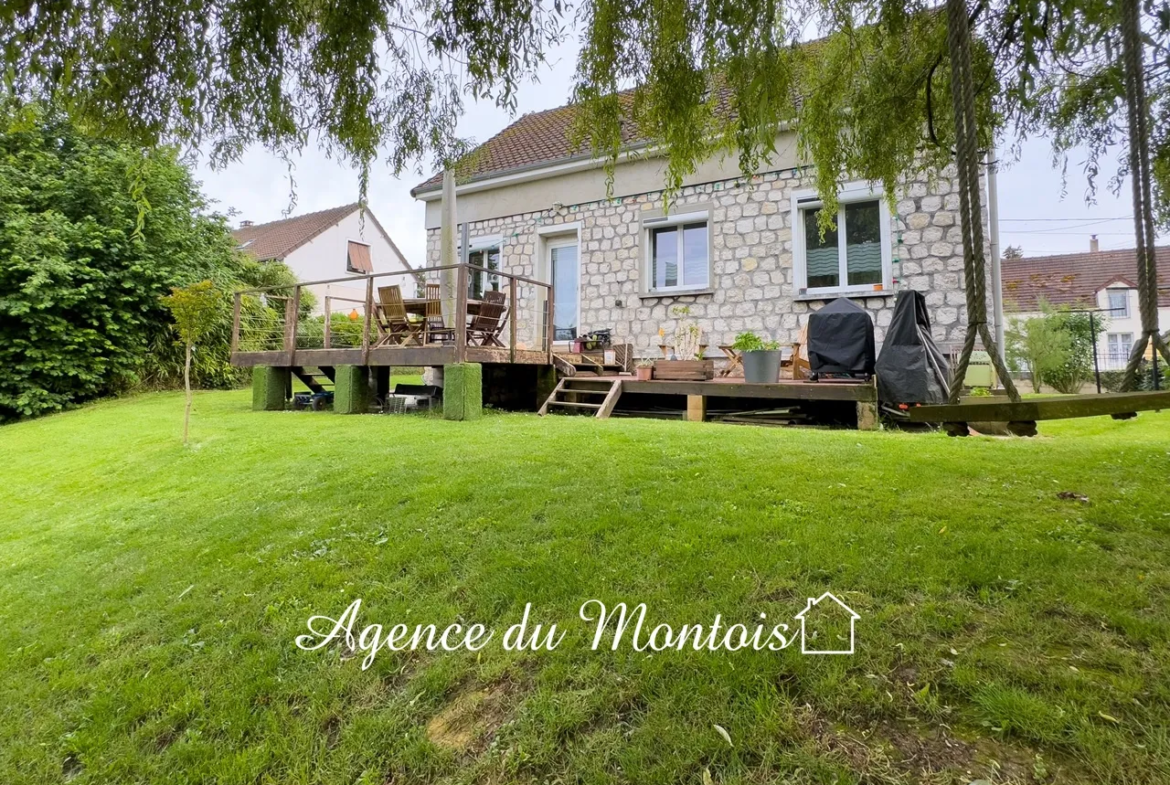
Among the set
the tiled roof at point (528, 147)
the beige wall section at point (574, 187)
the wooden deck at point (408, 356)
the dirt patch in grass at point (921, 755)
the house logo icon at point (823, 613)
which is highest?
the tiled roof at point (528, 147)

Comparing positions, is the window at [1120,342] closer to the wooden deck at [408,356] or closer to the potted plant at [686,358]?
the potted plant at [686,358]

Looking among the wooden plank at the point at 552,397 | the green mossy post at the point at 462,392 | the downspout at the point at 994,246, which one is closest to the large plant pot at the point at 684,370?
the wooden plank at the point at 552,397

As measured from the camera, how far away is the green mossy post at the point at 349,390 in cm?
865

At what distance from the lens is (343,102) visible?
2.93 meters

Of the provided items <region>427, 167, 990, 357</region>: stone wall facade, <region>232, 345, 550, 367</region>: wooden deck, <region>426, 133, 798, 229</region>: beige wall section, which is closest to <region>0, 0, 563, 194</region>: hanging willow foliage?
<region>232, 345, 550, 367</region>: wooden deck

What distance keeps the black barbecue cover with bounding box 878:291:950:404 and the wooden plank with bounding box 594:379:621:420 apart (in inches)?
128

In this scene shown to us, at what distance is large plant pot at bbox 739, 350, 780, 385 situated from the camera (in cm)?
697

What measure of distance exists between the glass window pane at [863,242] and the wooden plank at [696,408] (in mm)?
3100

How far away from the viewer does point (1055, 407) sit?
5.94 ft

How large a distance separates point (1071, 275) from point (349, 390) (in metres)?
28.6

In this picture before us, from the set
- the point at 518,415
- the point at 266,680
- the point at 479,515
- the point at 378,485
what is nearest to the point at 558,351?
the point at 518,415

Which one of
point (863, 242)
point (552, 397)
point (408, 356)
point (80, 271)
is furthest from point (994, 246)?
point (80, 271)

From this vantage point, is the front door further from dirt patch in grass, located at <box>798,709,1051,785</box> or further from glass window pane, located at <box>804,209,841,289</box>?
dirt patch in grass, located at <box>798,709,1051,785</box>

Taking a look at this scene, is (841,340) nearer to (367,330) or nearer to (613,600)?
(613,600)
